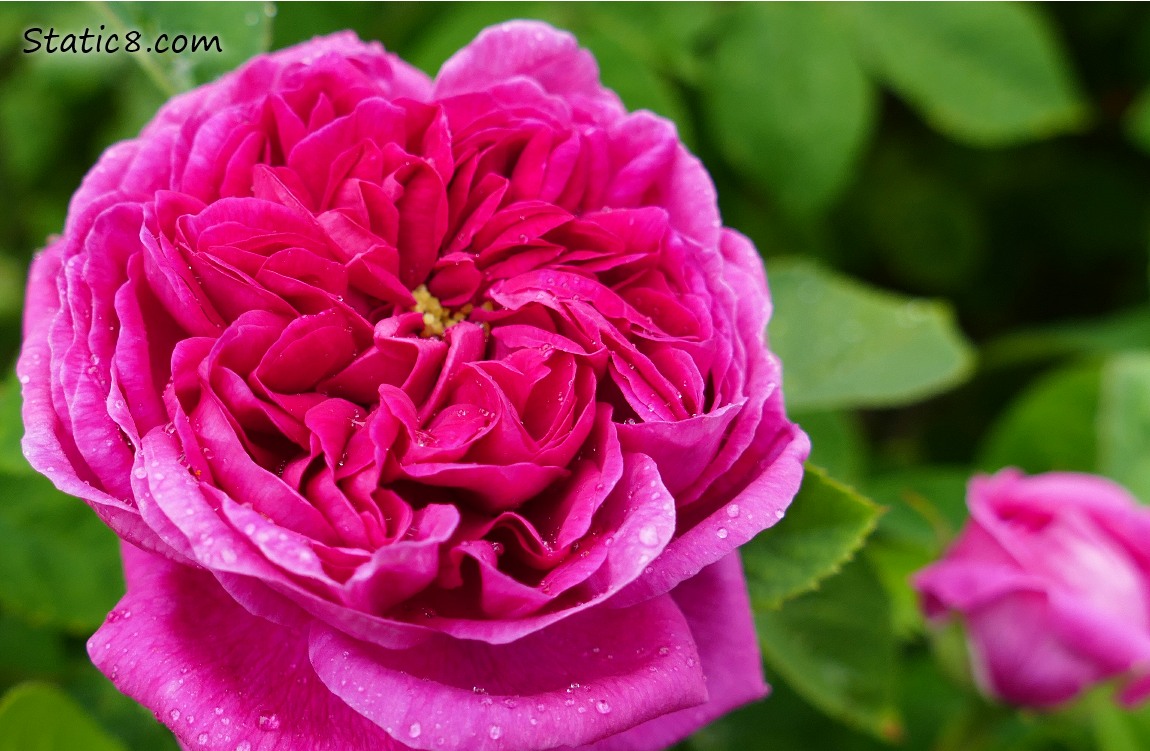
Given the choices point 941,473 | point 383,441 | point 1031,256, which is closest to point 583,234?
point 383,441

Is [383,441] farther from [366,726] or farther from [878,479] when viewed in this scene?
[878,479]

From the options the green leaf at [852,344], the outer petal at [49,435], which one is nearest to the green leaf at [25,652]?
the outer petal at [49,435]

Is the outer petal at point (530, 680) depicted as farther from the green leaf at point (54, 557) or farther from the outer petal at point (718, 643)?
the green leaf at point (54, 557)

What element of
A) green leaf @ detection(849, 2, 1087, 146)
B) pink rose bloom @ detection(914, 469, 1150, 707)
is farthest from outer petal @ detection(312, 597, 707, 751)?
green leaf @ detection(849, 2, 1087, 146)

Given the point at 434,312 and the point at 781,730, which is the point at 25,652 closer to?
the point at 434,312

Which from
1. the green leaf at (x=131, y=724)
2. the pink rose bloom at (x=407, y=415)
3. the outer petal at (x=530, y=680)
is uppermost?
the pink rose bloom at (x=407, y=415)

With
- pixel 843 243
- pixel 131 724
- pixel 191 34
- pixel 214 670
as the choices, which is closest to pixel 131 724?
pixel 131 724
